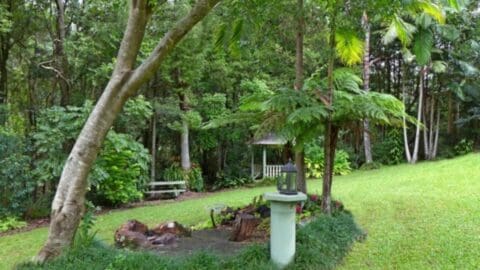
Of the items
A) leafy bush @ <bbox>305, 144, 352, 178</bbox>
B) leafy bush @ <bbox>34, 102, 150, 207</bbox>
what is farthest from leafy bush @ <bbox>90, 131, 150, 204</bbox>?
leafy bush @ <bbox>305, 144, 352, 178</bbox>

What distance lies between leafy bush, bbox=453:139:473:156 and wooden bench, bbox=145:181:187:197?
36.4 ft

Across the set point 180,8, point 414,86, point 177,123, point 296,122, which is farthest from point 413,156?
point 296,122

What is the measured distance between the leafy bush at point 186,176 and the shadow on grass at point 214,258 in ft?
29.0

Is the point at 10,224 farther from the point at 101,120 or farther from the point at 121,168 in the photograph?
the point at 101,120

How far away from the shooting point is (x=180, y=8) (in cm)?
1070

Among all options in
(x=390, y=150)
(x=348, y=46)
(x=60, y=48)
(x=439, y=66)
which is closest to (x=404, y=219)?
(x=348, y=46)

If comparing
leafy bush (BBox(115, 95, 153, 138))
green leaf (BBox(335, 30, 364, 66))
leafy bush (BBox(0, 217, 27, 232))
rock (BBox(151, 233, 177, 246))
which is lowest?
leafy bush (BBox(0, 217, 27, 232))

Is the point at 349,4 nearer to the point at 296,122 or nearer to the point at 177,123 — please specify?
the point at 296,122

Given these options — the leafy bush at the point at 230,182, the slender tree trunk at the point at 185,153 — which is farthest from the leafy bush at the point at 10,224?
the leafy bush at the point at 230,182

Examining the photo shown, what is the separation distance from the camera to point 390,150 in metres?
16.5

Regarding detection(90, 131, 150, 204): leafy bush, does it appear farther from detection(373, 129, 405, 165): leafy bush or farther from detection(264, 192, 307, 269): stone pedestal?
detection(373, 129, 405, 165): leafy bush

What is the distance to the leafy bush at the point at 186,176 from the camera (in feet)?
44.2

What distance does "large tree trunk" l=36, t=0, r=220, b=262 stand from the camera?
4.02 metres

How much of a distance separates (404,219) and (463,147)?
37.6ft
